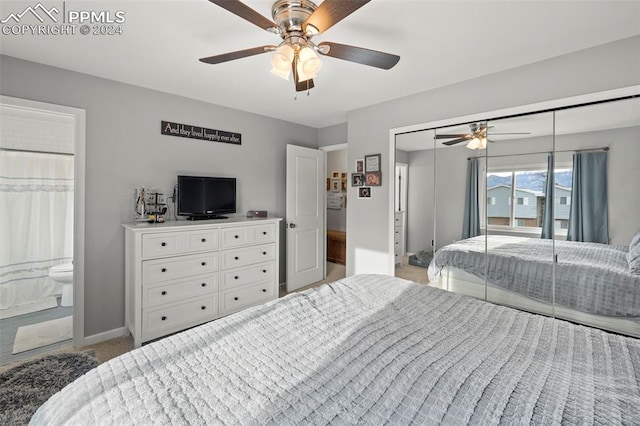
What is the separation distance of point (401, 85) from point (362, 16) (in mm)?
1227

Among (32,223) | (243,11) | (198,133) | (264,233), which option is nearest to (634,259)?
(243,11)

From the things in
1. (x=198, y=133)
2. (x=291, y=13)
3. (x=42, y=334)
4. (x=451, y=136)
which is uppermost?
(x=291, y=13)

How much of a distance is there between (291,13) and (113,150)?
7.43 ft

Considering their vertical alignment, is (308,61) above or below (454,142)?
above

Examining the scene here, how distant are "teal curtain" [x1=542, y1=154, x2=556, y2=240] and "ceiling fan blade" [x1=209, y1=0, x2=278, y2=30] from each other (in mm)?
2406

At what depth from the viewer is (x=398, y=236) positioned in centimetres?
336

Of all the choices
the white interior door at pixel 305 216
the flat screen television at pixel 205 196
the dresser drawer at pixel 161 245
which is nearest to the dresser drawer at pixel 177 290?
the dresser drawer at pixel 161 245

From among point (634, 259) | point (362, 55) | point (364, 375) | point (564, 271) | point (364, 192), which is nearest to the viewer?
point (364, 375)

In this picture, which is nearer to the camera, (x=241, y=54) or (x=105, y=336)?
(x=241, y=54)

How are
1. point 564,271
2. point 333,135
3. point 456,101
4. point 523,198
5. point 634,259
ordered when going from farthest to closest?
point 333,135 < point 456,101 < point 523,198 < point 564,271 < point 634,259

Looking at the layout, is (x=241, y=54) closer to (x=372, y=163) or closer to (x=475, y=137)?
(x=372, y=163)

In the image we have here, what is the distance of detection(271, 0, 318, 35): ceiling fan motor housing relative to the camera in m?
1.55

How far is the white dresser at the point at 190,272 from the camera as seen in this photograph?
2.56 m

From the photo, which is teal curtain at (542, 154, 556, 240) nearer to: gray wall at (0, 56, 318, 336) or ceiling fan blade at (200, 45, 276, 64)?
ceiling fan blade at (200, 45, 276, 64)
